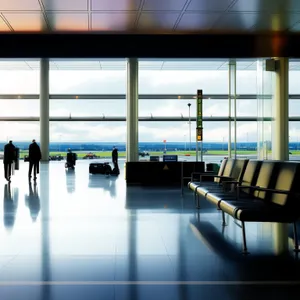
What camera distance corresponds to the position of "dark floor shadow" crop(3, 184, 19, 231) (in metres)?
6.34

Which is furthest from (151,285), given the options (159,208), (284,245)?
(159,208)

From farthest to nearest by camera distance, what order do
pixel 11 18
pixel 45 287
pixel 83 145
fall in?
pixel 83 145 → pixel 11 18 → pixel 45 287

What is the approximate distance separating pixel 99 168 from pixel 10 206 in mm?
10422

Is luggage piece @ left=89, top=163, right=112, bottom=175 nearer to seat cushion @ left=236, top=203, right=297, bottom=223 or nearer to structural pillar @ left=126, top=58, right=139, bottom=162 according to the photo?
structural pillar @ left=126, top=58, right=139, bottom=162

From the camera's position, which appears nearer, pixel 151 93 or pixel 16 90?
pixel 151 93

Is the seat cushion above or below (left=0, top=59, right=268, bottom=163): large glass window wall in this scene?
below

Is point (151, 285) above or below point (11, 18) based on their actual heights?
below

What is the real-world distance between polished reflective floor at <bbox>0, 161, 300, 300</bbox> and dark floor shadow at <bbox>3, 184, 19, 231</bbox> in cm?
2

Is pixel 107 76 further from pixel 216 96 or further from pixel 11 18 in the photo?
pixel 11 18

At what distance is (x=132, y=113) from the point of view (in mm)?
19141

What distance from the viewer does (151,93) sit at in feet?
85.3

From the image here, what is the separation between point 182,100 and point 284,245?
22162mm

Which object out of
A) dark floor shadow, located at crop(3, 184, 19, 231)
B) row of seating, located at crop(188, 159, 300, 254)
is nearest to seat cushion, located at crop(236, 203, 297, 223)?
row of seating, located at crop(188, 159, 300, 254)

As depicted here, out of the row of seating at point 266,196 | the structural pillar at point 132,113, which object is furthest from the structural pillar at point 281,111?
the structural pillar at point 132,113
